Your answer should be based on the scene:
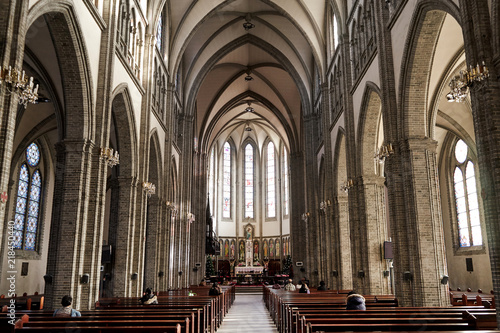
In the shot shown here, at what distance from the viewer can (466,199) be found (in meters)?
24.9

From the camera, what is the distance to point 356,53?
18.9 meters

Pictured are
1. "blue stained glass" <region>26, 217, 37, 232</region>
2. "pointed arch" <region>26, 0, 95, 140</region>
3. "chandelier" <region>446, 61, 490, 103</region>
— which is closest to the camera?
"chandelier" <region>446, 61, 490, 103</region>

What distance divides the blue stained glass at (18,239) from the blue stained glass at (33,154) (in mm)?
3828

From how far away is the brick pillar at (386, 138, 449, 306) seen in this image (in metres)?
12.0

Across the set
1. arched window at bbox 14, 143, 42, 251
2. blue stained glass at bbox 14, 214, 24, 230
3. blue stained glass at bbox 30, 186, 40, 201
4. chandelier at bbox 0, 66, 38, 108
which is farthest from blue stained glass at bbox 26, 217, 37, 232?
chandelier at bbox 0, 66, 38, 108

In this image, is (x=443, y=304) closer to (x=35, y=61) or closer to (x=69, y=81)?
(x=69, y=81)

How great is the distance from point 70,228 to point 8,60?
5544mm

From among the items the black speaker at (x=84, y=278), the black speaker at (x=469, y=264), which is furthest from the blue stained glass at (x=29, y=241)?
the black speaker at (x=469, y=264)

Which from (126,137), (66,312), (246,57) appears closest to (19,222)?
(126,137)

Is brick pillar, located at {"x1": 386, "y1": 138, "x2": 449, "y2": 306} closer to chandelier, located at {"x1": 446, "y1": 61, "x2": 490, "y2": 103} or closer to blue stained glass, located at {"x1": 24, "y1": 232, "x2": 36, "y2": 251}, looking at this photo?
chandelier, located at {"x1": 446, "y1": 61, "x2": 490, "y2": 103}

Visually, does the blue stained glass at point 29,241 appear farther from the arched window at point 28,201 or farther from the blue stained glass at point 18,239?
the blue stained glass at point 18,239

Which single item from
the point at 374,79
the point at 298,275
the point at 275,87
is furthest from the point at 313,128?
the point at 374,79

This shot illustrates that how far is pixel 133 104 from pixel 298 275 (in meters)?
21.0

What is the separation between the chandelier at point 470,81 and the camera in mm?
7824
